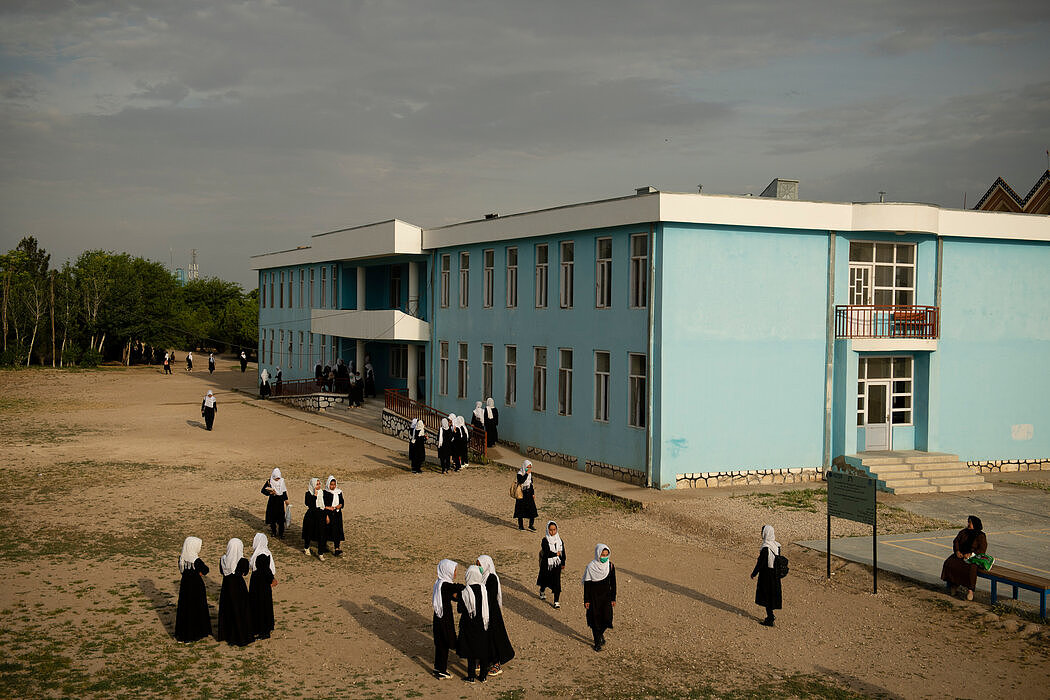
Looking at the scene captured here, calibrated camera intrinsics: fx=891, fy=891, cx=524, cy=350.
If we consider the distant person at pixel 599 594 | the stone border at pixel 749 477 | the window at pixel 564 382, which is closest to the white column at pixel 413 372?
the window at pixel 564 382

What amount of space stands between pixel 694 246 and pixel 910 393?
7.90m

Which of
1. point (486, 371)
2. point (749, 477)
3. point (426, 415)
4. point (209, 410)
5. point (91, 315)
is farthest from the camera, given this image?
point (91, 315)

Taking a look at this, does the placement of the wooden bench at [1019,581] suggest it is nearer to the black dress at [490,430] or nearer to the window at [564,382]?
the window at [564,382]

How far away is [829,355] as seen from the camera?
2320 cm

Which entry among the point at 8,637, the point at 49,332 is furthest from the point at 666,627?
the point at 49,332

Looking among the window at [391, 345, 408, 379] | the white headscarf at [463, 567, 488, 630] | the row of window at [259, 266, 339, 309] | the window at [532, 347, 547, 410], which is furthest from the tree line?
the white headscarf at [463, 567, 488, 630]

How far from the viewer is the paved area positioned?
589 inches

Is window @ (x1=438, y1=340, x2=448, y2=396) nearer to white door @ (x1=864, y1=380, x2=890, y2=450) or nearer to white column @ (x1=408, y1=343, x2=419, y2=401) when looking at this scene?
white column @ (x1=408, y1=343, x2=419, y2=401)

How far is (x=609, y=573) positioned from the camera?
11461mm

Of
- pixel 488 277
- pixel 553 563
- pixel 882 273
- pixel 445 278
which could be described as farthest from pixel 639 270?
pixel 445 278

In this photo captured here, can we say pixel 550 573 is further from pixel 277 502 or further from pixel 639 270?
pixel 639 270

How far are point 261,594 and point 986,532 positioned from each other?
13976 mm

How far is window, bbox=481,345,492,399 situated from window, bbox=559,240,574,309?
4732 millimetres

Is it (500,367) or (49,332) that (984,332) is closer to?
(500,367)
